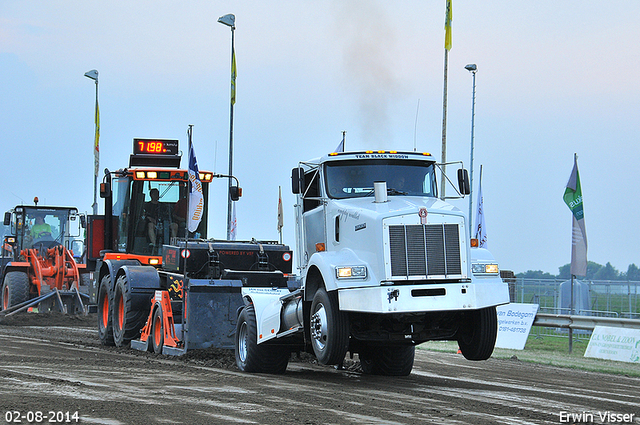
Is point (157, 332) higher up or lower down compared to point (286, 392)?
higher up

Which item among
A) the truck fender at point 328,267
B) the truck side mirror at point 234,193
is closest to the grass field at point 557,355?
the truck side mirror at point 234,193

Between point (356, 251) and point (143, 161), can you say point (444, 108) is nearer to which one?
point (143, 161)

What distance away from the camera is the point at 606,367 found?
16.6 meters

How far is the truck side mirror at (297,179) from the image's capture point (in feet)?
39.6

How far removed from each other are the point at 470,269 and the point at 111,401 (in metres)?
4.66

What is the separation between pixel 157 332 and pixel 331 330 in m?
5.99

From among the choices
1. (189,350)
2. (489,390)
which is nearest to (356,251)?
(489,390)

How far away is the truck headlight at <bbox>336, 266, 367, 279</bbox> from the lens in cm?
1088

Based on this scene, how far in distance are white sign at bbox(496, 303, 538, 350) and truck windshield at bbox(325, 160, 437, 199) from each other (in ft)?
34.0

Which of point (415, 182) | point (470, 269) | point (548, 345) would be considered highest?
point (415, 182)

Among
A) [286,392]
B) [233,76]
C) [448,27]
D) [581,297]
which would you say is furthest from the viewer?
[233,76]

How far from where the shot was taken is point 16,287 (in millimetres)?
26016

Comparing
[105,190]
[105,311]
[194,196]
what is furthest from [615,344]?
[105,190]

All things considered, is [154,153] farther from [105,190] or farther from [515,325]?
[515,325]
